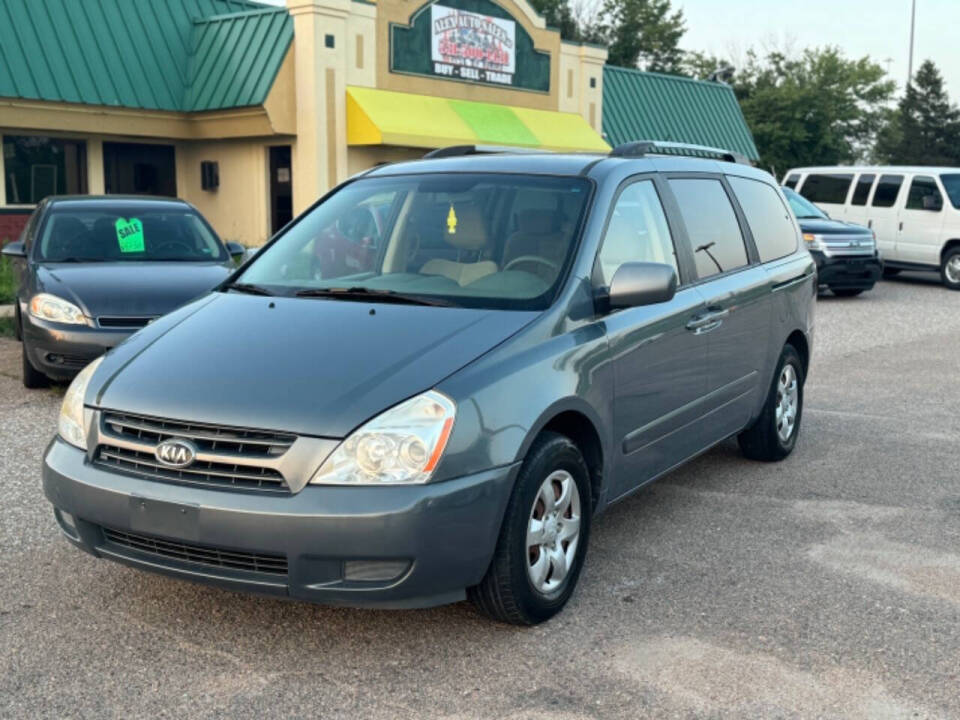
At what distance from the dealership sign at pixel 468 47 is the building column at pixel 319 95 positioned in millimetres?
1485

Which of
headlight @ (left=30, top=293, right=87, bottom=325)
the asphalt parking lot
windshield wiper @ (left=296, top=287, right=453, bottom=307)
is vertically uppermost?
windshield wiper @ (left=296, top=287, right=453, bottom=307)

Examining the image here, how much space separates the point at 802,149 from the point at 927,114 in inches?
895

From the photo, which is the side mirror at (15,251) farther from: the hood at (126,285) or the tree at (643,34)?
the tree at (643,34)

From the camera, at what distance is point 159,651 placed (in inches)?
156

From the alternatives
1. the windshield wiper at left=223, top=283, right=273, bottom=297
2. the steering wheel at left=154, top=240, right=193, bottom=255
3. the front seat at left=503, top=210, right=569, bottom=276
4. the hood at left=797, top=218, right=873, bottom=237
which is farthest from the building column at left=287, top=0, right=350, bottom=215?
the front seat at left=503, top=210, right=569, bottom=276

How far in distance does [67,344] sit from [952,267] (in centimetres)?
1607

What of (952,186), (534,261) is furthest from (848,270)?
(534,261)

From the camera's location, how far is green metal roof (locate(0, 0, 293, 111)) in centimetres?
1889

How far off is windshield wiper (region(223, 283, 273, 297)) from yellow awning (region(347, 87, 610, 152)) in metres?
15.1

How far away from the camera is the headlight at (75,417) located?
13.5 ft

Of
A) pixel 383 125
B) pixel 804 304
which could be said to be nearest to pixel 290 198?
pixel 383 125

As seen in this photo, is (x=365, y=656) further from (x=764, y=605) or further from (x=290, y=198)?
(x=290, y=198)

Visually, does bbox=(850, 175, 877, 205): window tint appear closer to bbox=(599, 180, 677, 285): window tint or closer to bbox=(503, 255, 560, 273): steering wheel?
bbox=(599, 180, 677, 285): window tint

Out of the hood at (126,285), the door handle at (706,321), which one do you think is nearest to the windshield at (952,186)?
the hood at (126,285)
